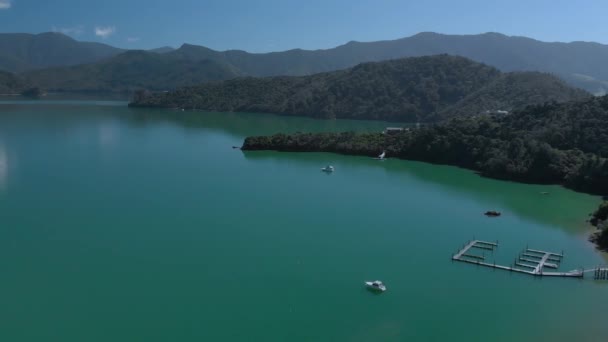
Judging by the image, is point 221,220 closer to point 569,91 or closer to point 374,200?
point 374,200

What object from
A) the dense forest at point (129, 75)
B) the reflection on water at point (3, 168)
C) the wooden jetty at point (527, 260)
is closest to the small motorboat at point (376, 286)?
the wooden jetty at point (527, 260)

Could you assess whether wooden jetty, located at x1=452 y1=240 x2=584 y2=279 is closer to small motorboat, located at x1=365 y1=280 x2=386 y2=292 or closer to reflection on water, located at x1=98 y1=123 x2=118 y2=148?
small motorboat, located at x1=365 y1=280 x2=386 y2=292

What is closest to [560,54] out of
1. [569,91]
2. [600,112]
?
[569,91]

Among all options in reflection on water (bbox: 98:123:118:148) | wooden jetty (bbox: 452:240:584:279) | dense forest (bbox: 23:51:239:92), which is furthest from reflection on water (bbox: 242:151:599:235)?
dense forest (bbox: 23:51:239:92)

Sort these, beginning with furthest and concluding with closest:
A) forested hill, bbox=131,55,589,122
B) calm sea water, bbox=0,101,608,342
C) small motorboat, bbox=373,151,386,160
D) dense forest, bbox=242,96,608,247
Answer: forested hill, bbox=131,55,589,122
small motorboat, bbox=373,151,386,160
dense forest, bbox=242,96,608,247
calm sea water, bbox=0,101,608,342

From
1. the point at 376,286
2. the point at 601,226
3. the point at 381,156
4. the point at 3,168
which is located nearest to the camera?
the point at 376,286

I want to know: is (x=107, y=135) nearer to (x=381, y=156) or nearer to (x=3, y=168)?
(x=3, y=168)

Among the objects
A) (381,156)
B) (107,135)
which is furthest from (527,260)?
(107,135)
